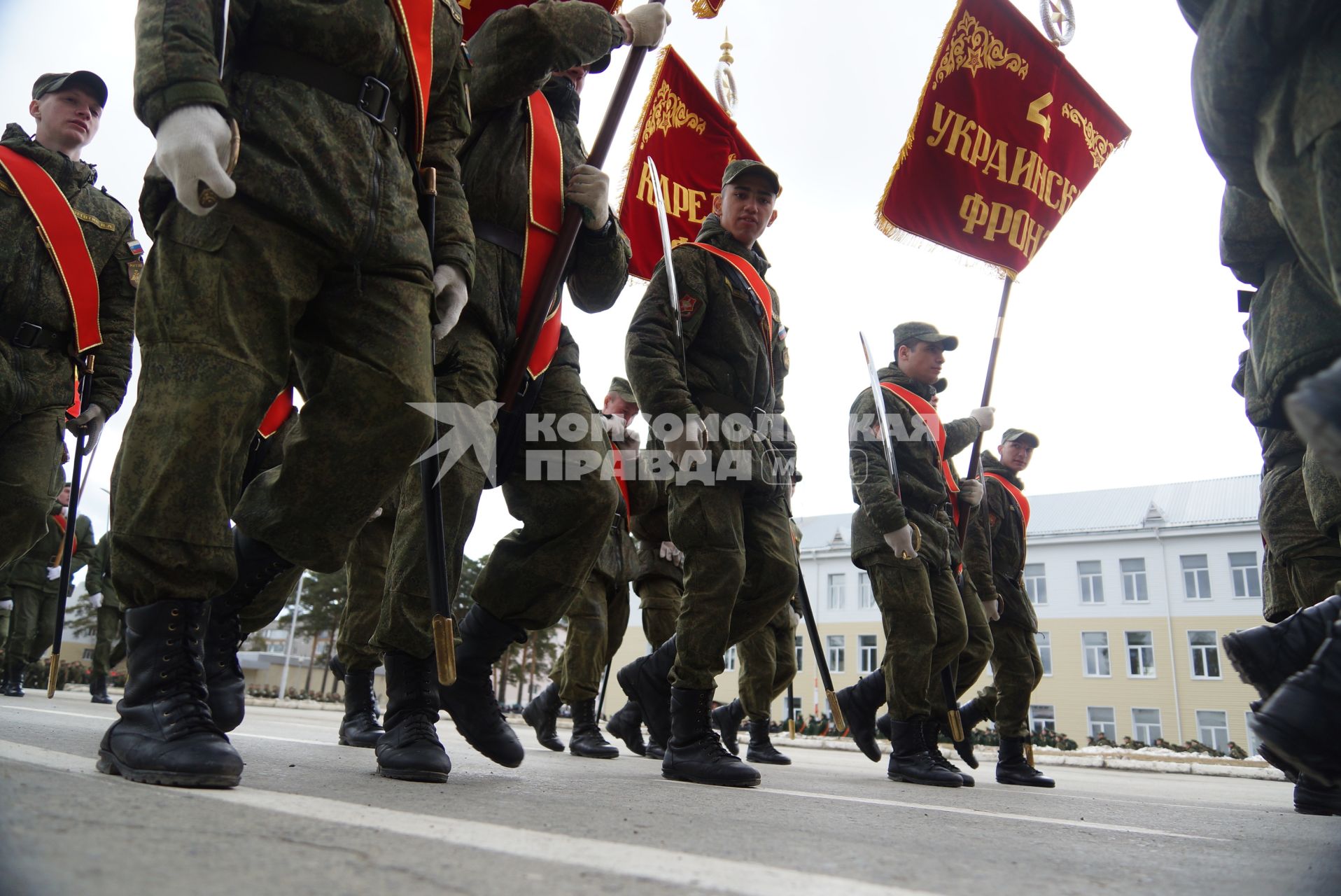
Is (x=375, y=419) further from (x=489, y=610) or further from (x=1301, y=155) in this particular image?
(x=1301, y=155)

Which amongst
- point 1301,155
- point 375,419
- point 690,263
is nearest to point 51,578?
point 690,263

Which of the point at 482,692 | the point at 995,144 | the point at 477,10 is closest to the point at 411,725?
the point at 482,692

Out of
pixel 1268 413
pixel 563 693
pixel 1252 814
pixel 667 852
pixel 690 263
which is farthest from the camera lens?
pixel 563 693

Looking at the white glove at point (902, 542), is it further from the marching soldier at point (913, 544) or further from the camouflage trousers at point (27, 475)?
the camouflage trousers at point (27, 475)

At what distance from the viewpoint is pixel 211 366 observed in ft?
6.50

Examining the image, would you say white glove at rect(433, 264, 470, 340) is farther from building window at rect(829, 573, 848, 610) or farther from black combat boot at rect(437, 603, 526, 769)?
building window at rect(829, 573, 848, 610)

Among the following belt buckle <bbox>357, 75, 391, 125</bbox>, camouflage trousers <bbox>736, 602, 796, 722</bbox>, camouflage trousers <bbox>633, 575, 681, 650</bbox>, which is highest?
belt buckle <bbox>357, 75, 391, 125</bbox>

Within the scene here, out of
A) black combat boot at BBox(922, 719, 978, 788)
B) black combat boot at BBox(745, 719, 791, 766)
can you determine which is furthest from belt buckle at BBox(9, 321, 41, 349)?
black combat boot at BBox(745, 719, 791, 766)

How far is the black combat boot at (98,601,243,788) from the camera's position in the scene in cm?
176

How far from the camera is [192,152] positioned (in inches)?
71.3

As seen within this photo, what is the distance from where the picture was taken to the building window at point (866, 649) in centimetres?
4241

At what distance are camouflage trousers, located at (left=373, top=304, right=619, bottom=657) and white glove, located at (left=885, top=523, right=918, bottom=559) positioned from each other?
2.01 m

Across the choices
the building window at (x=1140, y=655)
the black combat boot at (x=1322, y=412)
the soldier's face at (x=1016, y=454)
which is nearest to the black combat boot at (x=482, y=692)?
the black combat boot at (x=1322, y=412)

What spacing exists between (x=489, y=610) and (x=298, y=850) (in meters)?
1.85
